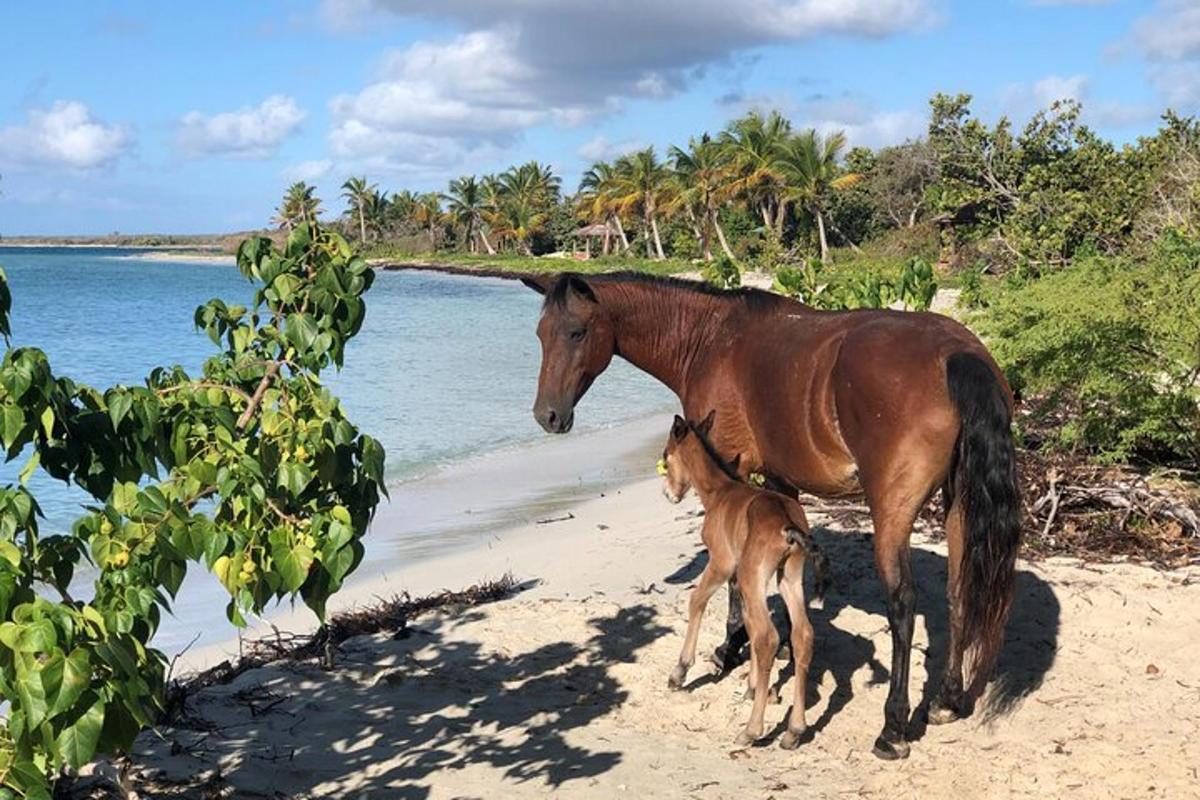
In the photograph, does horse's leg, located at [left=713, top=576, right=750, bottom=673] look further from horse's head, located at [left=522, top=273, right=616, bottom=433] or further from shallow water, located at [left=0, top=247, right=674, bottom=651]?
shallow water, located at [left=0, top=247, right=674, bottom=651]

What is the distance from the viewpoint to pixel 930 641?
657 cm

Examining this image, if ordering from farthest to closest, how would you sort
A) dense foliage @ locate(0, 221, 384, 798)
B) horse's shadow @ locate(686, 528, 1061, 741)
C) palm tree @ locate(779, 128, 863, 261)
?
palm tree @ locate(779, 128, 863, 261) < horse's shadow @ locate(686, 528, 1061, 741) < dense foliage @ locate(0, 221, 384, 798)

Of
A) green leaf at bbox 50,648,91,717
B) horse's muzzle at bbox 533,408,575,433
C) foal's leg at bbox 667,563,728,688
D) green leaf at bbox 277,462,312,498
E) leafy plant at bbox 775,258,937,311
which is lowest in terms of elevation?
foal's leg at bbox 667,563,728,688

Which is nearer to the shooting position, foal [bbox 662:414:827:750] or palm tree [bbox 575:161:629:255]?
foal [bbox 662:414:827:750]

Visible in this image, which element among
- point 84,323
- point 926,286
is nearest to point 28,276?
point 84,323

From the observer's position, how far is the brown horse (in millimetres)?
5102

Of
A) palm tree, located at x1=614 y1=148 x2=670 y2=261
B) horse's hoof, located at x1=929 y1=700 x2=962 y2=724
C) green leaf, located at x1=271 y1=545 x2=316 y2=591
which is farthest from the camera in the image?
palm tree, located at x1=614 y1=148 x2=670 y2=261

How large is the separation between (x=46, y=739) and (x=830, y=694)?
4341 millimetres

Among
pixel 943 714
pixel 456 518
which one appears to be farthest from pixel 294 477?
pixel 456 518

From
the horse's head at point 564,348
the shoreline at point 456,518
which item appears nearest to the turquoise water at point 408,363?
the shoreline at point 456,518

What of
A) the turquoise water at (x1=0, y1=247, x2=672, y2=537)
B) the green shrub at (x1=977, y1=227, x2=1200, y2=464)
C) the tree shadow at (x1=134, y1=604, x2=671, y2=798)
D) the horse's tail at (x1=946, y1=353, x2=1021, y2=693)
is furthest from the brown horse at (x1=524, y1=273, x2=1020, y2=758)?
the turquoise water at (x1=0, y1=247, x2=672, y2=537)

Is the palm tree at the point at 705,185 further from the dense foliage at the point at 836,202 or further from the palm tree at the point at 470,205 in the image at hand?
the palm tree at the point at 470,205

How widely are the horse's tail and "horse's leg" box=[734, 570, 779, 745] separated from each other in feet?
3.06

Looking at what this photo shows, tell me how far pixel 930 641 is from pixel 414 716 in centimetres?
306
